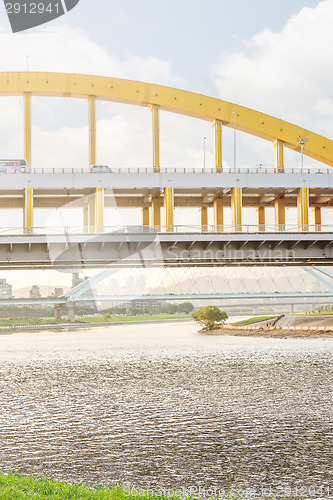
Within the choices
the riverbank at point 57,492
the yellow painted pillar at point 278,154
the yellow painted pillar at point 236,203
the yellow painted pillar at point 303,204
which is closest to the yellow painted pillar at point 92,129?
the yellow painted pillar at point 236,203


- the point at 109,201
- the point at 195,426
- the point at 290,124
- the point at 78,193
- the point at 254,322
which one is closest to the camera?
the point at 195,426

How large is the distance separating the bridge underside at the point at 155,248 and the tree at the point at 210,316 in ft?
223

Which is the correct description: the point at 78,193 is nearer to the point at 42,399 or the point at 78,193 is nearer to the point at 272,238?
the point at 272,238

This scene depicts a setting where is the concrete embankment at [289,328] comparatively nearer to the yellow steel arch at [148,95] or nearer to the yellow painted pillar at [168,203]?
the yellow steel arch at [148,95]

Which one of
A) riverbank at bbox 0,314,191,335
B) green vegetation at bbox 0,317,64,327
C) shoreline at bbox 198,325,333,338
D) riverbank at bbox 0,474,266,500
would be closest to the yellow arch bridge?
shoreline at bbox 198,325,333,338

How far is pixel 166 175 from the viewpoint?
168 ft

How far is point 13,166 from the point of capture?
2046 inches

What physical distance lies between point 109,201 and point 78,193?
5254 mm

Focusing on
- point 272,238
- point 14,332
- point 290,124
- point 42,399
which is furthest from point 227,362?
point 14,332

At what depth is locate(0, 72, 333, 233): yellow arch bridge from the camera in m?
51.1

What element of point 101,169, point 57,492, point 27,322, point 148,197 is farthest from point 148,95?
point 27,322

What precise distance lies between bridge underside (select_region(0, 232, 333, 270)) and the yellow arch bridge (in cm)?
860

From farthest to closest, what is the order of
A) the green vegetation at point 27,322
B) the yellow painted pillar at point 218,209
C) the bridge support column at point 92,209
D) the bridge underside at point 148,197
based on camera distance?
the green vegetation at point 27,322 → the yellow painted pillar at point 218,209 → the bridge underside at point 148,197 → the bridge support column at point 92,209

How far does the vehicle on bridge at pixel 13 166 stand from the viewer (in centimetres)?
5094
